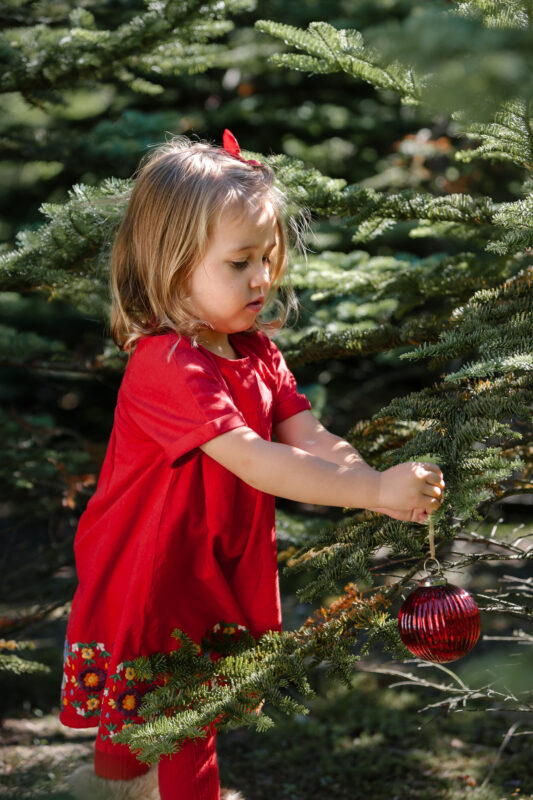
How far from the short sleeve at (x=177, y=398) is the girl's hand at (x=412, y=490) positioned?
1.16ft

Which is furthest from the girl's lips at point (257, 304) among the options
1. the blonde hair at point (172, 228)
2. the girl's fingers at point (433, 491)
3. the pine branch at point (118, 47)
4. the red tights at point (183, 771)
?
the pine branch at point (118, 47)

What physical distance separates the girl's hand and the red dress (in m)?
0.35

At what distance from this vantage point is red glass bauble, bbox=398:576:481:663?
4.83 ft

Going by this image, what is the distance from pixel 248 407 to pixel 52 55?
165cm

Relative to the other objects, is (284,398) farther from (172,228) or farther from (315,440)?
(172,228)

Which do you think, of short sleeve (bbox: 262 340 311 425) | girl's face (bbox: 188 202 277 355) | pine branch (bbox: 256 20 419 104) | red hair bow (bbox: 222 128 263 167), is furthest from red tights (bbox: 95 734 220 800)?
pine branch (bbox: 256 20 419 104)

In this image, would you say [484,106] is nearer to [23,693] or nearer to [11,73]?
[11,73]

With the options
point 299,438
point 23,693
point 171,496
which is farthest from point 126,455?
point 23,693

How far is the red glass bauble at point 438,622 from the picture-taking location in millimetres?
1471

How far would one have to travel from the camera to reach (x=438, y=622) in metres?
1.47

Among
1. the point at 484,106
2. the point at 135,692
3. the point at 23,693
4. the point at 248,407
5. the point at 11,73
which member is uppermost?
the point at 484,106

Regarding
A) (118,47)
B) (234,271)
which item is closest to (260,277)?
(234,271)

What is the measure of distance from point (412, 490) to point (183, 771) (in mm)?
876

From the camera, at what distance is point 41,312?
456cm
